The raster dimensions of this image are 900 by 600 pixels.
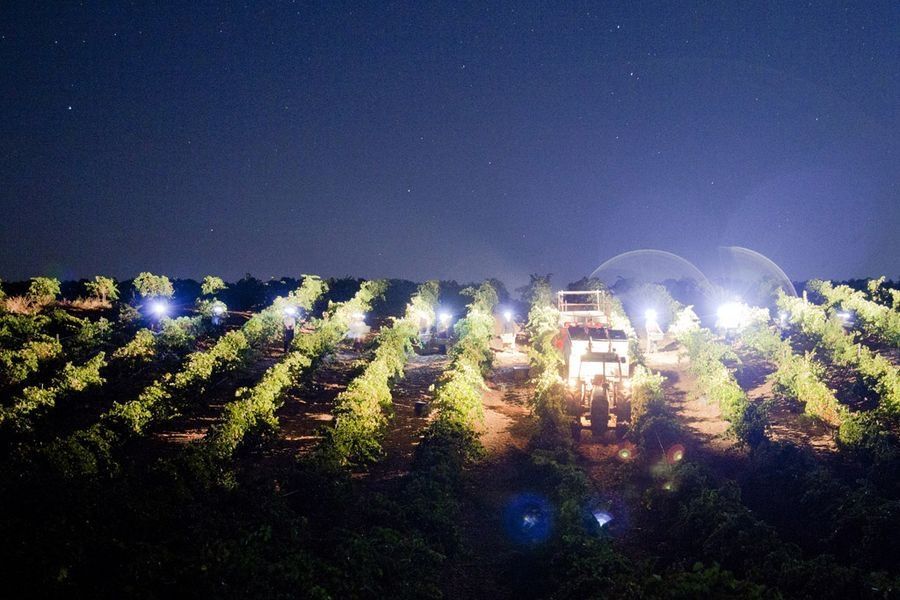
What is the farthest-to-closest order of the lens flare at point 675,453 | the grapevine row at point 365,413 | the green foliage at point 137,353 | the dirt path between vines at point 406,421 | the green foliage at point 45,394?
the green foliage at point 137,353, the green foliage at point 45,394, the lens flare at point 675,453, the dirt path between vines at point 406,421, the grapevine row at point 365,413

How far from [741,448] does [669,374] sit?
34.9ft

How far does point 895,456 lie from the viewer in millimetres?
11172

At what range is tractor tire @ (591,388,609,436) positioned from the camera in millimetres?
14836

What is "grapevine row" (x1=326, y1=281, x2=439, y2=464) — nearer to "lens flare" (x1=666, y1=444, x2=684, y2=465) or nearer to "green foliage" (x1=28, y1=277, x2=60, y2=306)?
"lens flare" (x1=666, y1=444, x2=684, y2=465)

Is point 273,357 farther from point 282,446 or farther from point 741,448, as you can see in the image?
point 741,448

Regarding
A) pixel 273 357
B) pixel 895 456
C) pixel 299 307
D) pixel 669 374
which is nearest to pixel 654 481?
pixel 895 456

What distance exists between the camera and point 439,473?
10922 millimetres

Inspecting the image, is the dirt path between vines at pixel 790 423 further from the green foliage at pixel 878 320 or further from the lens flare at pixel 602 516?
the lens flare at pixel 602 516

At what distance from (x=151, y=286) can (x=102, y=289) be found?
13.2 ft

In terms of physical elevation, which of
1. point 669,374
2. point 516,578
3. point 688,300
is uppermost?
point 688,300

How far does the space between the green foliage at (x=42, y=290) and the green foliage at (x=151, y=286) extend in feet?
17.1

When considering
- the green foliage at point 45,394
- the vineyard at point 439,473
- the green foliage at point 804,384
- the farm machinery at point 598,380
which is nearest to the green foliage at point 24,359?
the vineyard at point 439,473

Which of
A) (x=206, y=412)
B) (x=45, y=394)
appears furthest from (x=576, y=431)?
(x=45, y=394)

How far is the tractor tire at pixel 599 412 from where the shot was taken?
584 inches
